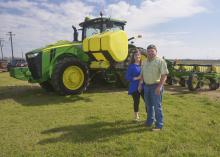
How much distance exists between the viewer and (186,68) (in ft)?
47.0

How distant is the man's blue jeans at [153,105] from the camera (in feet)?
20.2

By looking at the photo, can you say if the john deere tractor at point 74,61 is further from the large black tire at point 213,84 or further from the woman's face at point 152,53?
the large black tire at point 213,84

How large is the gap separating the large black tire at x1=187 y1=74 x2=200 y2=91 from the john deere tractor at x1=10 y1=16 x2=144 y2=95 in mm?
2656

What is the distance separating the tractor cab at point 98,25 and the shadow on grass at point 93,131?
577 cm

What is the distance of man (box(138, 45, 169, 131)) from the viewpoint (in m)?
6.04

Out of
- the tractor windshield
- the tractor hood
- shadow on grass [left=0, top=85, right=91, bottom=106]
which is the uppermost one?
the tractor windshield

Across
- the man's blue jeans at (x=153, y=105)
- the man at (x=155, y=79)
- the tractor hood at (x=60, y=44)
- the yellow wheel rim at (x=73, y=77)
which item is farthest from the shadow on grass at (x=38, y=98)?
the man at (x=155, y=79)

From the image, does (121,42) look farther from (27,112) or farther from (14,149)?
(14,149)

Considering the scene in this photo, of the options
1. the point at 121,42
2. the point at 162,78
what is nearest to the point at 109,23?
the point at 121,42

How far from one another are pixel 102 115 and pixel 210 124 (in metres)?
2.39

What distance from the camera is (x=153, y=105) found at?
6.29 metres

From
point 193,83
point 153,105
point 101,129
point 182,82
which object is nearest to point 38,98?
point 101,129

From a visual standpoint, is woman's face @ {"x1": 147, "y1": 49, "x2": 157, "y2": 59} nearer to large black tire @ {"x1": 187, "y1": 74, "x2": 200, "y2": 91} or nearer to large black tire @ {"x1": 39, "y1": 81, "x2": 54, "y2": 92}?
large black tire @ {"x1": 187, "y1": 74, "x2": 200, "y2": 91}

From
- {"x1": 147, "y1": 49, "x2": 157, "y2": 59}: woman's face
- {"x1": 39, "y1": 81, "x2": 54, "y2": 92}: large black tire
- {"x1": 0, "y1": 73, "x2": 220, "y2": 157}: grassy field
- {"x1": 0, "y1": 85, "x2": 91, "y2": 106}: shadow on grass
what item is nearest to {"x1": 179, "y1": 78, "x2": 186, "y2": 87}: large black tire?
{"x1": 0, "y1": 73, "x2": 220, "y2": 157}: grassy field
